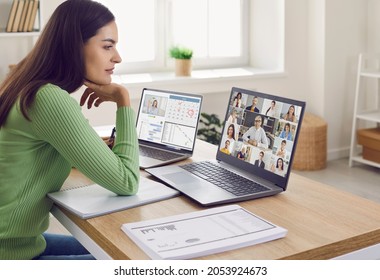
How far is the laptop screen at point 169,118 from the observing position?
7.38 ft

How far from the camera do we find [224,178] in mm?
1881

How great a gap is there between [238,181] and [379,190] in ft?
8.70

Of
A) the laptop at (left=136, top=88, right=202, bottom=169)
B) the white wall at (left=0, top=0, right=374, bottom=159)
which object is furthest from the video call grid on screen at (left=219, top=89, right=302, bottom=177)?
the white wall at (left=0, top=0, right=374, bottom=159)

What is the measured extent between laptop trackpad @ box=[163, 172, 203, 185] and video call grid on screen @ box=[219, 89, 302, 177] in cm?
16

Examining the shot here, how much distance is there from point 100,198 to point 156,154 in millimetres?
548

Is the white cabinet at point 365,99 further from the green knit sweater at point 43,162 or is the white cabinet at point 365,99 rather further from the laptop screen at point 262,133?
the green knit sweater at point 43,162

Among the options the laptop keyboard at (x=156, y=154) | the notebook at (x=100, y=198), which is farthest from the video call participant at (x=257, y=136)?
the laptop keyboard at (x=156, y=154)

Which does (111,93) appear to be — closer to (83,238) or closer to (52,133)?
(52,133)

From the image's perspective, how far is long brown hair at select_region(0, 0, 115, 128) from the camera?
172 centimetres

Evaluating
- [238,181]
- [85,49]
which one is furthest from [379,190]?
[85,49]

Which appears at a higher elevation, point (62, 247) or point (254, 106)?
point (254, 106)

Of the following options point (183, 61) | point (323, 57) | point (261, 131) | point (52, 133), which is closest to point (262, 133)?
point (261, 131)

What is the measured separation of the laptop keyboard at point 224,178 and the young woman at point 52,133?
26 cm

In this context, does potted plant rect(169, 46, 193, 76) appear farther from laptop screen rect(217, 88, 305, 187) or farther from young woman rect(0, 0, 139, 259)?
young woman rect(0, 0, 139, 259)
